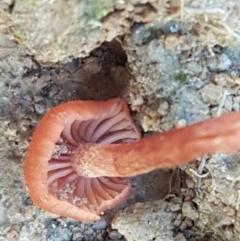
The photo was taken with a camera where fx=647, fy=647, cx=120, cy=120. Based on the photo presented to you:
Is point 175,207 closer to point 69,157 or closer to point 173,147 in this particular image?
point 69,157

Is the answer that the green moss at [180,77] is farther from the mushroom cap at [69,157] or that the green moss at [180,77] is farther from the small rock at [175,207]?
the small rock at [175,207]

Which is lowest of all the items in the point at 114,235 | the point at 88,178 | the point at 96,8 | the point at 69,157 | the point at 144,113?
the point at 114,235

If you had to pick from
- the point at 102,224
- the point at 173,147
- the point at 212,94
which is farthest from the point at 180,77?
the point at 102,224

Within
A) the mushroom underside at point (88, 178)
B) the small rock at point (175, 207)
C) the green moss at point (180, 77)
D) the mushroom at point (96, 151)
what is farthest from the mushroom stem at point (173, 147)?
the small rock at point (175, 207)

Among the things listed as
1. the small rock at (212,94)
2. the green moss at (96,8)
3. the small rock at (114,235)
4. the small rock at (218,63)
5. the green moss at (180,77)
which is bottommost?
the small rock at (114,235)

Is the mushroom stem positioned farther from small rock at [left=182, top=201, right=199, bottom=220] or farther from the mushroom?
small rock at [left=182, top=201, right=199, bottom=220]

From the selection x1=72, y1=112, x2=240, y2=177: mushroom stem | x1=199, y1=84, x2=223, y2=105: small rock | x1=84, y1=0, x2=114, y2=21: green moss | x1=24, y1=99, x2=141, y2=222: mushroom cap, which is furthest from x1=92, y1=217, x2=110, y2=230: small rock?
x1=84, y1=0, x2=114, y2=21: green moss
